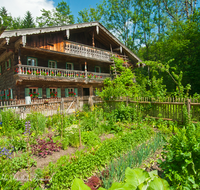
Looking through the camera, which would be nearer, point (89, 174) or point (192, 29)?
point (89, 174)

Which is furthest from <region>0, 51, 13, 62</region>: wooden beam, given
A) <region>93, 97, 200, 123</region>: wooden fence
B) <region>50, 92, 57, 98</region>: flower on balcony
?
<region>93, 97, 200, 123</region>: wooden fence

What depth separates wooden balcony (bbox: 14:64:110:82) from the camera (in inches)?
489

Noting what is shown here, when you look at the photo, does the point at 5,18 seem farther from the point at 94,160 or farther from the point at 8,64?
the point at 94,160

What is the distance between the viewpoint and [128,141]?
552cm

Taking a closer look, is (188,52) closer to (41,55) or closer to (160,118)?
(160,118)

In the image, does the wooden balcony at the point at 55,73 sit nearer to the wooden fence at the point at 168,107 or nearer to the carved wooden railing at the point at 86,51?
the carved wooden railing at the point at 86,51

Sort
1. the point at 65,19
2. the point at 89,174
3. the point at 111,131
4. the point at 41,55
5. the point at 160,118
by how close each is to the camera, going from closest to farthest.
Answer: the point at 89,174, the point at 111,131, the point at 160,118, the point at 41,55, the point at 65,19

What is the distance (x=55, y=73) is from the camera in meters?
14.5

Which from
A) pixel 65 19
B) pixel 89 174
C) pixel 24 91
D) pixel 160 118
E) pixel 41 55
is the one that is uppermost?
pixel 65 19

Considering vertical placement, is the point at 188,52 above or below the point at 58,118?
above

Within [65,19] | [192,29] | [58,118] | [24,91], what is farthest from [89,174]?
[65,19]

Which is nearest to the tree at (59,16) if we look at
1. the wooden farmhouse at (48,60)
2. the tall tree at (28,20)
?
the tall tree at (28,20)

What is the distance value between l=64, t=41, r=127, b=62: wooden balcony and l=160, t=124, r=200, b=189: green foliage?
14989 millimetres

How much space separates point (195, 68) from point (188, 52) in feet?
7.52
